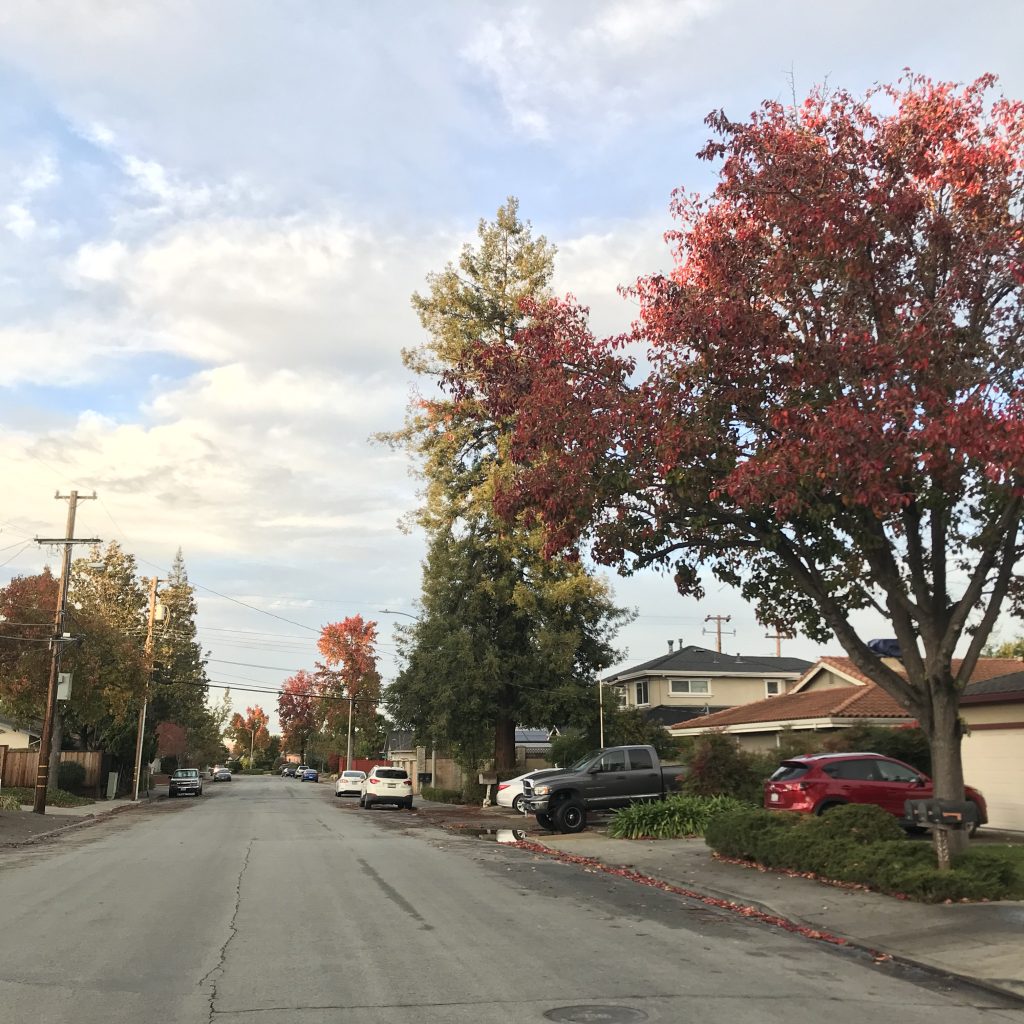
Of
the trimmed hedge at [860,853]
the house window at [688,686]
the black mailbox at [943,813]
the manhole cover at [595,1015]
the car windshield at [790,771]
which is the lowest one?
the manhole cover at [595,1015]

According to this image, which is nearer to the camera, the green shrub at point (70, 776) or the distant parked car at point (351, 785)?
the green shrub at point (70, 776)

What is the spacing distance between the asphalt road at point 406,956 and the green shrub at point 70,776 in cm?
2975

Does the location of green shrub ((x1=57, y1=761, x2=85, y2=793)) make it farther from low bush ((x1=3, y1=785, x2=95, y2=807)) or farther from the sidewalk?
the sidewalk

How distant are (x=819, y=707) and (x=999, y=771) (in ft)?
27.4

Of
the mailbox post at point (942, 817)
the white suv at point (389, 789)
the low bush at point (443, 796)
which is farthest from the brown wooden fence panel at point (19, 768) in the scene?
the mailbox post at point (942, 817)

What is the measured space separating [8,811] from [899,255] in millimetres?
28183

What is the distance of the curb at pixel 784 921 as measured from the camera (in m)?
7.79

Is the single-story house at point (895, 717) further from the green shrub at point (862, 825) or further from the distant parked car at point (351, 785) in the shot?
the distant parked car at point (351, 785)

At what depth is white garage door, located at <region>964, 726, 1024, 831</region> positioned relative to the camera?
68.0 feet

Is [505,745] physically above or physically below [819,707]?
below

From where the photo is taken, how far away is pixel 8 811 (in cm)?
2877

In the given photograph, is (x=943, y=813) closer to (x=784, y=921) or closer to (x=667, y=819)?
(x=784, y=921)

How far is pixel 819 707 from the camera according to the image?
2959cm

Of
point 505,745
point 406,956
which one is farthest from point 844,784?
point 505,745
